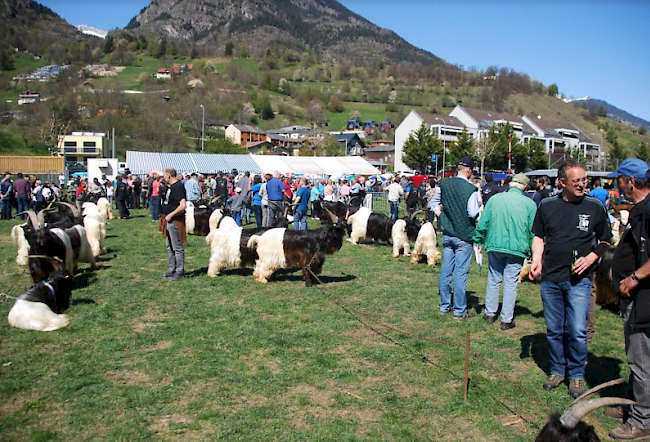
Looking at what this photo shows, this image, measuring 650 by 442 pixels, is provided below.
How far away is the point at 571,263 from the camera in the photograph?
4832mm

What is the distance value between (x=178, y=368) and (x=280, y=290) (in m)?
3.74

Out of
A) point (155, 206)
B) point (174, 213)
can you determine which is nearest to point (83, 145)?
point (155, 206)

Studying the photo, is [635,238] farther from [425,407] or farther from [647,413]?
[425,407]

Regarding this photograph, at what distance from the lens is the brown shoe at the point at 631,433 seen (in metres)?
4.02

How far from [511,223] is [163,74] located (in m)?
152

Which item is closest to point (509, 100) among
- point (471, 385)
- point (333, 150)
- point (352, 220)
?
point (333, 150)

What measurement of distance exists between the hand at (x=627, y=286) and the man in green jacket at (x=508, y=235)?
2336 millimetres

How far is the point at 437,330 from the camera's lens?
6879mm

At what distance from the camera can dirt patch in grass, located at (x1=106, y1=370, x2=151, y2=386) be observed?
5152 millimetres

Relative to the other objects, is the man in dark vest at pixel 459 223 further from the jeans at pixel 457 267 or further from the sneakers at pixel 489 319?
the sneakers at pixel 489 319

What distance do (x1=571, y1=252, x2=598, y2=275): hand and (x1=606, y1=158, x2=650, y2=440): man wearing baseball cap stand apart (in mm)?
351

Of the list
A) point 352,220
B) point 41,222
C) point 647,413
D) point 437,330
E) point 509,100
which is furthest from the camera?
point 509,100

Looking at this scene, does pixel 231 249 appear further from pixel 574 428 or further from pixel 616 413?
pixel 574 428

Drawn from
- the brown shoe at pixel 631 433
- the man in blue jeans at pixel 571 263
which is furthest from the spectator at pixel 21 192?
the brown shoe at pixel 631 433
